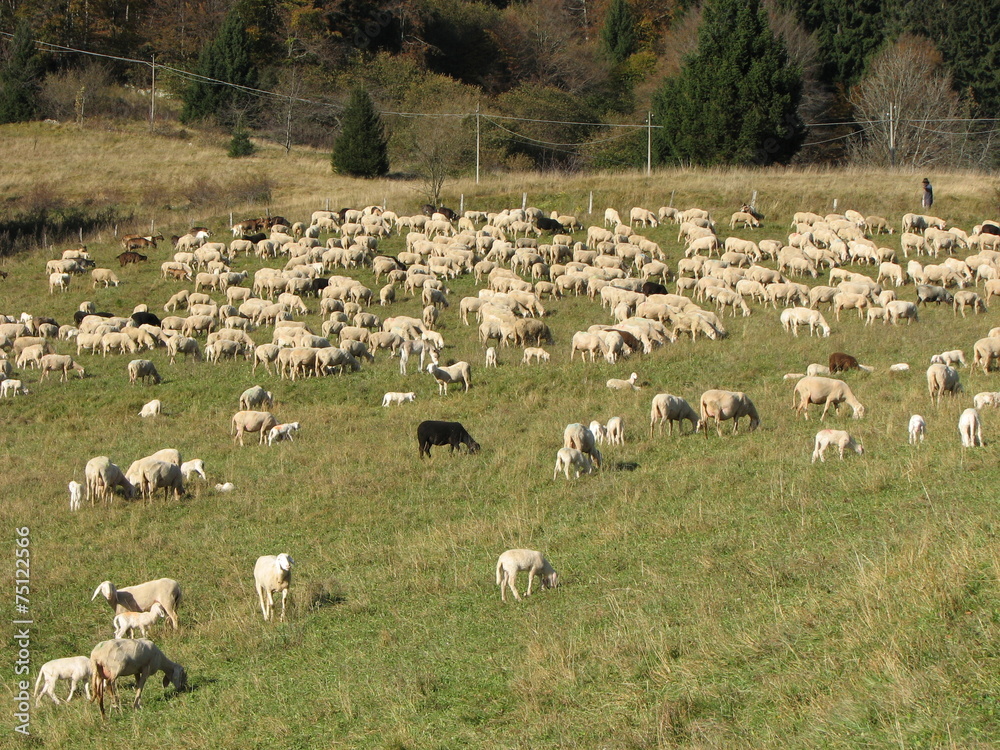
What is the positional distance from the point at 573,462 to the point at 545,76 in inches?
3308

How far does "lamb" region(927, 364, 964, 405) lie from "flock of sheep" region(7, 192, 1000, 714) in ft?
0.15

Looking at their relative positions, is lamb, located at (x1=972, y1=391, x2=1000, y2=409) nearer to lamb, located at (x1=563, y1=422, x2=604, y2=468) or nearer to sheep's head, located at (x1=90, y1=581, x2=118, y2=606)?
lamb, located at (x1=563, y1=422, x2=604, y2=468)

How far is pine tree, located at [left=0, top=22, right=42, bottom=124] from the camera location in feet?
251

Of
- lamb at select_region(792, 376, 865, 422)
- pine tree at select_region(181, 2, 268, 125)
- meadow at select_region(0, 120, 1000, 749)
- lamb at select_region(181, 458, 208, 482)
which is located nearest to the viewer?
meadow at select_region(0, 120, 1000, 749)

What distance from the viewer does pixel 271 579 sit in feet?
40.7

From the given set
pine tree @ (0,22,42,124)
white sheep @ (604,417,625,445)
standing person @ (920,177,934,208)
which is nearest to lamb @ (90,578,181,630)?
white sheep @ (604,417,625,445)

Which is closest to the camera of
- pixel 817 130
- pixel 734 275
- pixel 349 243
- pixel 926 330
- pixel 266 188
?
pixel 926 330

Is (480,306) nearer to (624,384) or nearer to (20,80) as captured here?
(624,384)

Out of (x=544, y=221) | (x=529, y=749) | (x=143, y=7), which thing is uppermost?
(x=143, y=7)

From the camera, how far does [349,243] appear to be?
43.3 m

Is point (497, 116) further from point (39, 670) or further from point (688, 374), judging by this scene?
point (39, 670)

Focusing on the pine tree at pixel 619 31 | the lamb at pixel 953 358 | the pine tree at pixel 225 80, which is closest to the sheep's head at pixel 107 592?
the lamb at pixel 953 358

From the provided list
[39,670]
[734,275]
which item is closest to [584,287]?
[734,275]

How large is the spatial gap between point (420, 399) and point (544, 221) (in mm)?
23104
